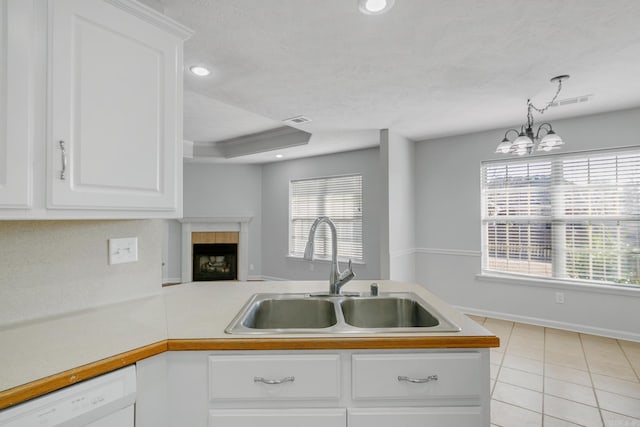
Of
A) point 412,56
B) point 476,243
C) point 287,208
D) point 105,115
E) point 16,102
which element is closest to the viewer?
point 16,102

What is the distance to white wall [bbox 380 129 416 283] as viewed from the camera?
3816 millimetres

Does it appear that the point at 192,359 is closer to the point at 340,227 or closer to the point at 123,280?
the point at 123,280

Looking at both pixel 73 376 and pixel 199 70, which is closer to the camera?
pixel 73 376

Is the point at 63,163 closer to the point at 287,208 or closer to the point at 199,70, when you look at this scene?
the point at 199,70

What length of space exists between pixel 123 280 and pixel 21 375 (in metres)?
0.75

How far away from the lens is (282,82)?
2.52 meters

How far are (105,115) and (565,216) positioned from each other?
4.34 m

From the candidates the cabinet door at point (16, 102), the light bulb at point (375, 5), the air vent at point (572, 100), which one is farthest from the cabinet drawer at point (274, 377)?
the air vent at point (572, 100)

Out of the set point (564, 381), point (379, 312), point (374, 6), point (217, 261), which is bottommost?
point (564, 381)

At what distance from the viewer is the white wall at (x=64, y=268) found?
3.97ft

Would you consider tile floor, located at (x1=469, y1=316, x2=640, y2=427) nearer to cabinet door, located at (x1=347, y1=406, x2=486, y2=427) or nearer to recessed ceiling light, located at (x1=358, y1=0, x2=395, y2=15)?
cabinet door, located at (x1=347, y1=406, x2=486, y2=427)

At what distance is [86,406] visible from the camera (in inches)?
34.7

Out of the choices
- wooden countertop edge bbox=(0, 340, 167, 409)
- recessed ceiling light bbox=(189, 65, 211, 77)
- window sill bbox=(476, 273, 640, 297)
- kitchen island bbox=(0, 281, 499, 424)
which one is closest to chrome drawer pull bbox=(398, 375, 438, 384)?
kitchen island bbox=(0, 281, 499, 424)

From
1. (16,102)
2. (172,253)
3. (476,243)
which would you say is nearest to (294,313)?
(16,102)
